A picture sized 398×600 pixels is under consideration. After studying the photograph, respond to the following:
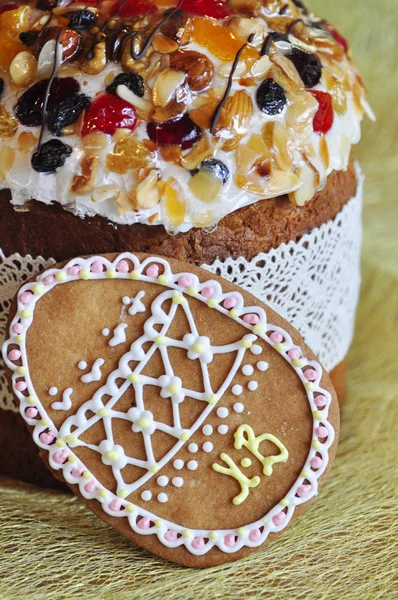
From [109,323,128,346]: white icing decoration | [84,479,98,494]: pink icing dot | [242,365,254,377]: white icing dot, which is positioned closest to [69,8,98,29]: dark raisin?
[109,323,128,346]: white icing decoration

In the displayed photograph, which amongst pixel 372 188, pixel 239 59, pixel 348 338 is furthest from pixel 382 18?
pixel 239 59

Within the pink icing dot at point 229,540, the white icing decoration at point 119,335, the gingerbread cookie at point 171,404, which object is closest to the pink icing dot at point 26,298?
the gingerbread cookie at point 171,404

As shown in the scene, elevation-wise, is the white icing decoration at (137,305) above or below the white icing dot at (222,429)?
above

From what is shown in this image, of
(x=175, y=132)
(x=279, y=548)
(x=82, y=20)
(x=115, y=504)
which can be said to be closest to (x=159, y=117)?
(x=175, y=132)

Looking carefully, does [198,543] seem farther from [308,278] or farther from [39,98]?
[39,98]

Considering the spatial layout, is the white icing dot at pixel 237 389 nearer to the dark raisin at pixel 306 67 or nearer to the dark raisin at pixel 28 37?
the dark raisin at pixel 306 67

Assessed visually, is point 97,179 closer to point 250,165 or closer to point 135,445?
point 250,165
